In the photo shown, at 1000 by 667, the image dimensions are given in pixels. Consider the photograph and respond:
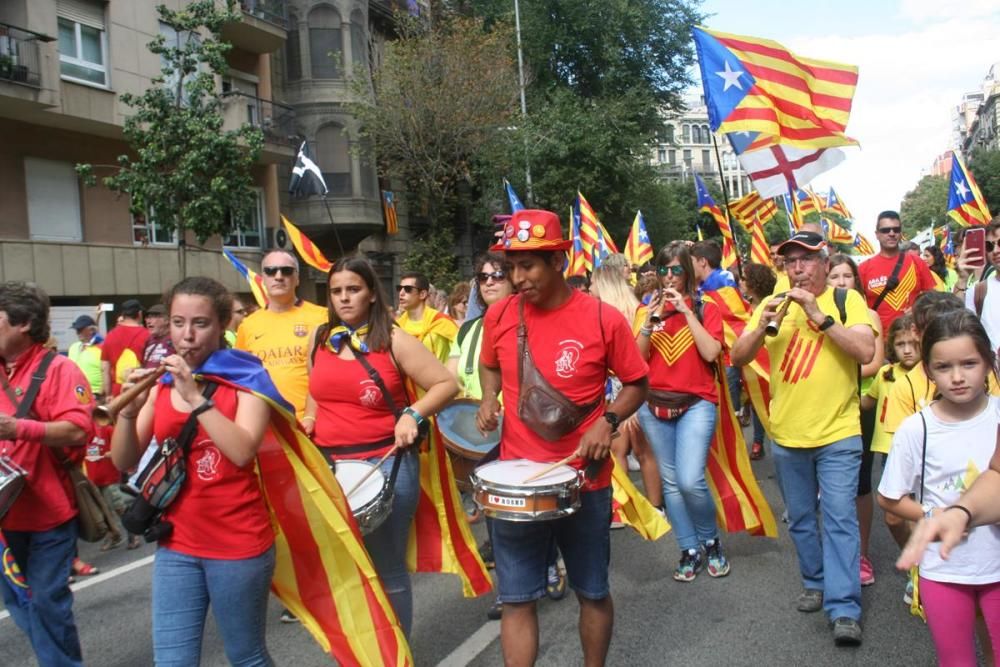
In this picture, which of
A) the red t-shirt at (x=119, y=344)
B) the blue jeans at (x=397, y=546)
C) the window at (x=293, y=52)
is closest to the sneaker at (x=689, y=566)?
the blue jeans at (x=397, y=546)

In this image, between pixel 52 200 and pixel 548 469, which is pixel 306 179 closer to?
pixel 52 200

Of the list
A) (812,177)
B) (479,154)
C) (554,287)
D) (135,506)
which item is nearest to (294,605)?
(135,506)

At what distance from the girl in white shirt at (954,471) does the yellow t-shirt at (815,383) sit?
150cm

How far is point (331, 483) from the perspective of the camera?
3.68 meters

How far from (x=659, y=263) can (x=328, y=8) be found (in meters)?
23.5

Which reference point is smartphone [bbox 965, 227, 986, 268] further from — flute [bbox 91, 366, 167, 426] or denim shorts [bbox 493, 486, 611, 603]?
flute [bbox 91, 366, 167, 426]

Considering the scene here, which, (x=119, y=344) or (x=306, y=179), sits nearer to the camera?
(x=119, y=344)

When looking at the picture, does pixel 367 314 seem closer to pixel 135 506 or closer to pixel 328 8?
pixel 135 506

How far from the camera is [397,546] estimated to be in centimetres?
411

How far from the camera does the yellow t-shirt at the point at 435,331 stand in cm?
667

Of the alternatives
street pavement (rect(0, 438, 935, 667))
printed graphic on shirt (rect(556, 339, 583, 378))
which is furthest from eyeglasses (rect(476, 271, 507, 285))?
printed graphic on shirt (rect(556, 339, 583, 378))

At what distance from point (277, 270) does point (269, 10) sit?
69.1 feet

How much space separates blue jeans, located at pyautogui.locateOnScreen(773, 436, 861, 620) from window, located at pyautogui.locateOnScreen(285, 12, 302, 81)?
80.8ft

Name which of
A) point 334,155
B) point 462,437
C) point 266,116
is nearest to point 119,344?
point 462,437
